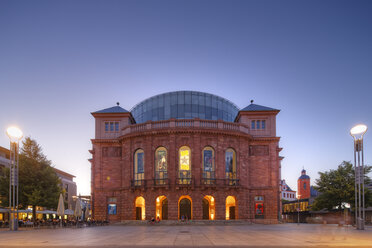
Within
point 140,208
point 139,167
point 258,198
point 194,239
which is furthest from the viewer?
point 258,198

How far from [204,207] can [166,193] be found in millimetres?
6701

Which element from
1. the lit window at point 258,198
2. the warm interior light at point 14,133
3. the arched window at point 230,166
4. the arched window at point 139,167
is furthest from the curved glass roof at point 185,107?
the warm interior light at point 14,133

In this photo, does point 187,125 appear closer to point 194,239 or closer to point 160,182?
point 160,182

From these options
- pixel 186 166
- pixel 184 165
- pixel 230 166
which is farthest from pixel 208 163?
pixel 230 166

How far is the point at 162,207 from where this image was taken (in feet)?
172

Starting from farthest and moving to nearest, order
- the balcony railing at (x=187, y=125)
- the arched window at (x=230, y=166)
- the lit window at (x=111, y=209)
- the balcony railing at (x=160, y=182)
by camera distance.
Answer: the lit window at (x=111, y=209) → the arched window at (x=230, y=166) → the balcony railing at (x=187, y=125) → the balcony railing at (x=160, y=182)

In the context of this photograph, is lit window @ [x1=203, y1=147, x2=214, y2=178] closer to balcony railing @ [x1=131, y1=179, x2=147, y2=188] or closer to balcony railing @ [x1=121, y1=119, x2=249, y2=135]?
balcony railing @ [x1=121, y1=119, x2=249, y2=135]

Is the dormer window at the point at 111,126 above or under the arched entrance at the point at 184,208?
above

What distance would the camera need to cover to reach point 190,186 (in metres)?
48.9

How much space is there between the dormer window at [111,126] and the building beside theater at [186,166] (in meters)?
0.17

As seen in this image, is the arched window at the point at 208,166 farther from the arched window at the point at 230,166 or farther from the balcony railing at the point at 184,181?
the arched window at the point at 230,166

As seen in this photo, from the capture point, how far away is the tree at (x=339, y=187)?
4728 centimetres

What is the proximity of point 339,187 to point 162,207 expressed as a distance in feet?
86.6

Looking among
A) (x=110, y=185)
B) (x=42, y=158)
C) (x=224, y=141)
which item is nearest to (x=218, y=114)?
(x=224, y=141)
